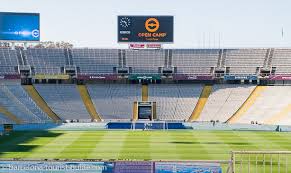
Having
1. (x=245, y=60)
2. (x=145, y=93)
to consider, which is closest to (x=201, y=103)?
(x=145, y=93)

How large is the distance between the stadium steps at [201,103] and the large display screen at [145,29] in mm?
9325

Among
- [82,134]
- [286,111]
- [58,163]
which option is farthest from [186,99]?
[58,163]

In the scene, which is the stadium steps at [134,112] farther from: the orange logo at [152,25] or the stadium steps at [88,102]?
the orange logo at [152,25]

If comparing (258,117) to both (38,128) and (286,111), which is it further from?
(38,128)

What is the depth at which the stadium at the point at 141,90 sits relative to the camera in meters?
55.6

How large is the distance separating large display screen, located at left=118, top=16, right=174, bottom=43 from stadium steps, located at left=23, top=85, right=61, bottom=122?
15.1 meters

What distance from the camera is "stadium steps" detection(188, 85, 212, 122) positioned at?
65.5 meters

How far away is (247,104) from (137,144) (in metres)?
26.7

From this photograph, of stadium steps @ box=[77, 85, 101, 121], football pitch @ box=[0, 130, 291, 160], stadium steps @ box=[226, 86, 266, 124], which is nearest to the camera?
football pitch @ box=[0, 130, 291, 160]

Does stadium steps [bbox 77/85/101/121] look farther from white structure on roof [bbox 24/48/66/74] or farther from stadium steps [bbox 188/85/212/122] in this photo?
stadium steps [bbox 188/85/212/122]

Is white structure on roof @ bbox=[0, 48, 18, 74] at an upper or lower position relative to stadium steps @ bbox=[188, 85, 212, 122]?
upper

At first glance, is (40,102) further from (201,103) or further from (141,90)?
(201,103)

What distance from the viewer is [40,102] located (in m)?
66.8

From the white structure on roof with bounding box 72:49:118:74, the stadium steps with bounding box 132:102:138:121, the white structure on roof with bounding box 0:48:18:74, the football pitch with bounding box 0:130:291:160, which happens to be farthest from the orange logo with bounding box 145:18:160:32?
the football pitch with bounding box 0:130:291:160
